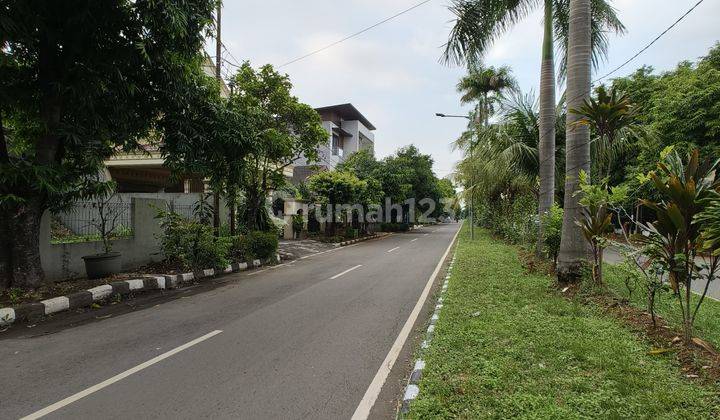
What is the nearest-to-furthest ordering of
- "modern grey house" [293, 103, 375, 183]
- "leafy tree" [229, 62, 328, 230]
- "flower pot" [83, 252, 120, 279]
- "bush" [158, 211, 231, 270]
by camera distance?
"flower pot" [83, 252, 120, 279] → "bush" [158, 211, 231, 270] → "leafy tree" [229, 62, 328, 230] → "modern grey house" [293, 103, 375, 183]

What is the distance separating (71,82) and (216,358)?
Result: 606 centimetres

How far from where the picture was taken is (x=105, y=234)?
9719 millimetres

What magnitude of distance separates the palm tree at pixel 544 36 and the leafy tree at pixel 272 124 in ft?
20.7

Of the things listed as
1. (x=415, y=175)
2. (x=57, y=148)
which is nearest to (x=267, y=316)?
(x=57, y=148)

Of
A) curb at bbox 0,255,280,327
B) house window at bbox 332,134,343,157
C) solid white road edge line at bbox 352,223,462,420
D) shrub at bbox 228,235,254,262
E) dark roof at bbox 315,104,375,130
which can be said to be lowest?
solid white road edge line at bbox 352,223,462,420

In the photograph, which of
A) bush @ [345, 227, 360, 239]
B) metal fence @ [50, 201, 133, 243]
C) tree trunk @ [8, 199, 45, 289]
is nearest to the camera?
tree trunk @ [8, 199, 45, 289]

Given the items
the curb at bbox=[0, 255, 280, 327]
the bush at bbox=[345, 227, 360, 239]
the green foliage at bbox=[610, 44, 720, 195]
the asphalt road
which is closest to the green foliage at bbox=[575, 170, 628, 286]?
the asphalt road

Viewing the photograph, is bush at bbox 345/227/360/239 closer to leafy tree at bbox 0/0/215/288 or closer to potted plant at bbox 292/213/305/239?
potted plant at bbox 292/213/305/239

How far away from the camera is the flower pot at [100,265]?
354 inches

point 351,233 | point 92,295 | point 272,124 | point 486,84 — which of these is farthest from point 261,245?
point 486,84

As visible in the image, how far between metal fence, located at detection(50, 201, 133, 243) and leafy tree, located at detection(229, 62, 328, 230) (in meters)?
4.24

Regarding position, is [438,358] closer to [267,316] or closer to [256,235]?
[267,316]

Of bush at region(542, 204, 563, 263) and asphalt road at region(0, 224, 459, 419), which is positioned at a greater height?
bush at region(542, 204, 563, 263)

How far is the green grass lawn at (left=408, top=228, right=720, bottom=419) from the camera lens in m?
3.21
